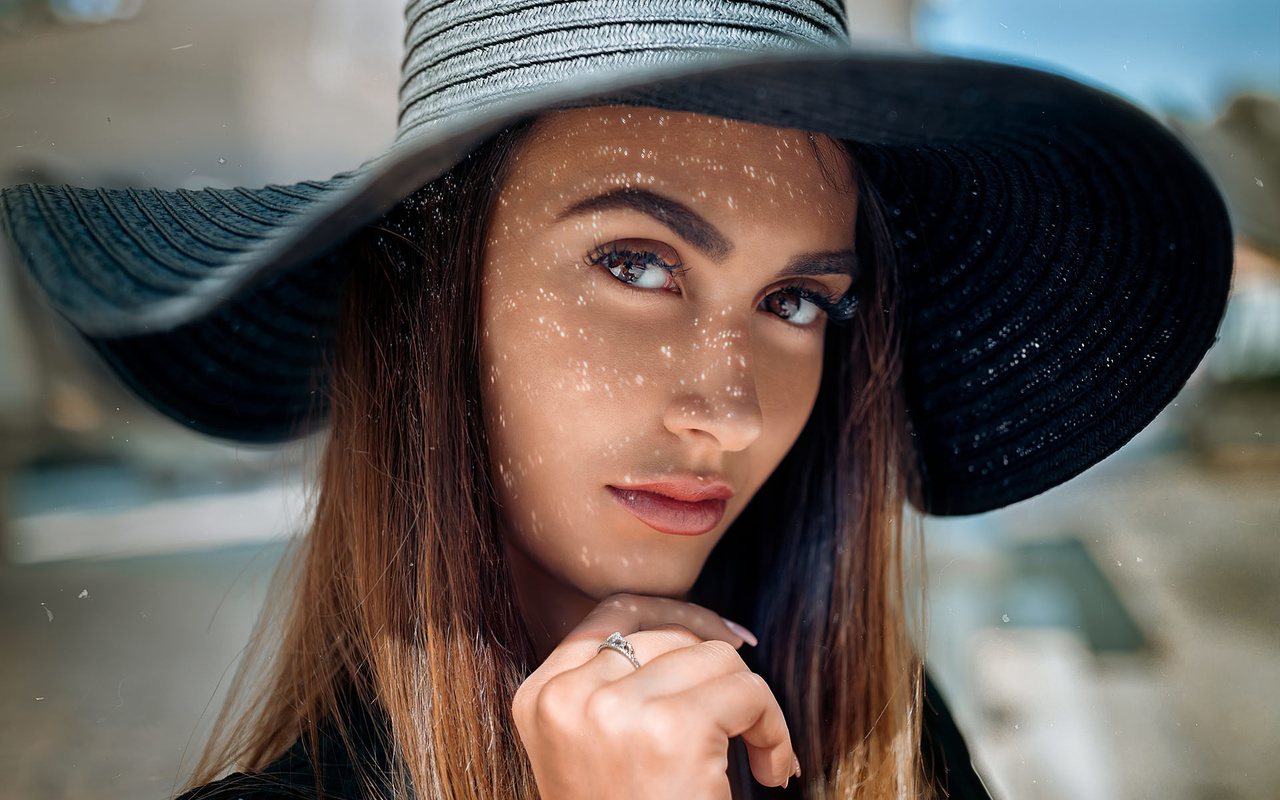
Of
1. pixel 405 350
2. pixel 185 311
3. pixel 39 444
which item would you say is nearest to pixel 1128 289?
pixel 405 350

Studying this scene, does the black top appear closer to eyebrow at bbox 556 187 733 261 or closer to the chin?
the chin

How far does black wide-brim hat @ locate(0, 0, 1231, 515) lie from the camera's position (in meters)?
0.40

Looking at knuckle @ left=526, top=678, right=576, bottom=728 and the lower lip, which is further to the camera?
the lower lip

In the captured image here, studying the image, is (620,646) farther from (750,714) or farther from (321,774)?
(321,774)

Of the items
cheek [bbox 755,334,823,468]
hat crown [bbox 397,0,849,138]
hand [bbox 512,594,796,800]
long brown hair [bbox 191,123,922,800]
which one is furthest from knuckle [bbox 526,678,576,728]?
hat crown [bbox 397,0,849,138]

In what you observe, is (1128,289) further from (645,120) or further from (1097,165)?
(645,120)

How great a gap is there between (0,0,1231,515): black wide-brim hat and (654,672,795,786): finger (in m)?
0.32

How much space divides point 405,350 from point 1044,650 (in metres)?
0.72

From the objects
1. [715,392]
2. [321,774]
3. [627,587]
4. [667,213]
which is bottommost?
[321,774]

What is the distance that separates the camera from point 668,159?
0.47 metres

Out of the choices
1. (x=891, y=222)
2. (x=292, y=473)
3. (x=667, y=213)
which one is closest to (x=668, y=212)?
(x=667, y=213)

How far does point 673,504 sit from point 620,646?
11 cm

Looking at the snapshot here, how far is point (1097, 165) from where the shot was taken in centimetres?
51

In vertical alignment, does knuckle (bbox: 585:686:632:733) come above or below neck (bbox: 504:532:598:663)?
below
